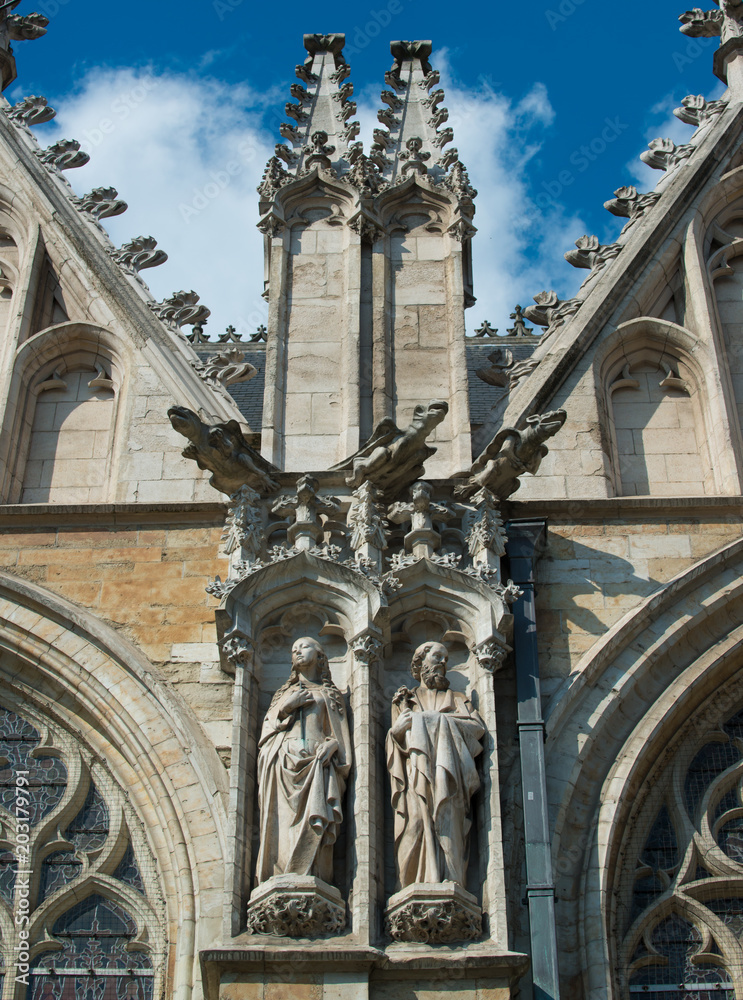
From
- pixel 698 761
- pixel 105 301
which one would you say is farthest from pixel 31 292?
pixel 698 761

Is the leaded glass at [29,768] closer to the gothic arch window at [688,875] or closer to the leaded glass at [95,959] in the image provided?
the leaded glass at [95,959]

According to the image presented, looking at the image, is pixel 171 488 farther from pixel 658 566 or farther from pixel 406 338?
pixel 658 566

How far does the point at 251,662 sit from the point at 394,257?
14.3ft

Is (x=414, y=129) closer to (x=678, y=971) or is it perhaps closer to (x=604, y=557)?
(x=604, y=557)

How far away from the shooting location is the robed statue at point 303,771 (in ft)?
31.8

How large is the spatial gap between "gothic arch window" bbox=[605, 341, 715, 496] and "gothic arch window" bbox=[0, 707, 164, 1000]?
14.7ft

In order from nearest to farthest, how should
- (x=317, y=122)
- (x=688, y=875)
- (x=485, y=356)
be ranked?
1. (x=688, y=875)
2. (x=317, y=122)
3. (x=485, y=356)

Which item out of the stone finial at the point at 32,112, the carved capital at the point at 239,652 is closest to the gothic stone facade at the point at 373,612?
the carved capital at the point at 239,652

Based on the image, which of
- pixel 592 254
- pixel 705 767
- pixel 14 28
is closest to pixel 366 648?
pixel 705 767

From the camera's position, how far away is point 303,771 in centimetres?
995

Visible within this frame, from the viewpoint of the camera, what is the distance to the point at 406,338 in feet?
43.2

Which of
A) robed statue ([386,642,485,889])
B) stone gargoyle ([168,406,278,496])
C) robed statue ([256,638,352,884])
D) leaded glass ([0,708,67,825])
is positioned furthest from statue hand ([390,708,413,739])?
leaded glass ([0,708,67,825])

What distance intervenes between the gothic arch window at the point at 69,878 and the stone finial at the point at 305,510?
199 centimetres

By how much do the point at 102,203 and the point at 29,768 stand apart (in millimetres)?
5670
